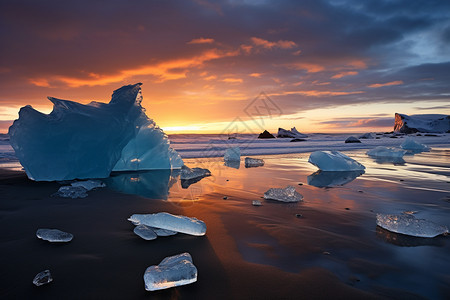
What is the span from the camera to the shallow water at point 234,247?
1.28 metres

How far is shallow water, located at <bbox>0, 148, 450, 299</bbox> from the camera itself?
1284 mm

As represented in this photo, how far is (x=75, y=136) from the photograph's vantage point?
484 centimetres

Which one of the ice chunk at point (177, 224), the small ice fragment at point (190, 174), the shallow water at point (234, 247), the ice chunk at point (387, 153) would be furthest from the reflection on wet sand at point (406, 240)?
the ice chunk at point (387, 153)

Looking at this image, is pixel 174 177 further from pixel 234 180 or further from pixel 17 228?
pixel 17 228

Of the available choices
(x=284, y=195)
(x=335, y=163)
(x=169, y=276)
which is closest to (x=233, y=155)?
(x=335, y=163)

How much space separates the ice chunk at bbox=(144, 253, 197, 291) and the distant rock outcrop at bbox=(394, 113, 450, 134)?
51.9m

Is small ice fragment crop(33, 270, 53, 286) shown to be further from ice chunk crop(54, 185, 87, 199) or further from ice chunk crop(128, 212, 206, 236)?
ice chunk crop(54, 185, 87, 199)

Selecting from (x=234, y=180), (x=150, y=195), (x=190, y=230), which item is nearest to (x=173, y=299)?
(x=190, y=230)

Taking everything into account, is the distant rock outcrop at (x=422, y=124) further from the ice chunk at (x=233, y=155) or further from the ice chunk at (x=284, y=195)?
the ice chunk at (x=284, y=195)

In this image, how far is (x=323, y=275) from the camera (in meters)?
1.39

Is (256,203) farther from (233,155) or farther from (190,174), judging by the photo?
(233,155)

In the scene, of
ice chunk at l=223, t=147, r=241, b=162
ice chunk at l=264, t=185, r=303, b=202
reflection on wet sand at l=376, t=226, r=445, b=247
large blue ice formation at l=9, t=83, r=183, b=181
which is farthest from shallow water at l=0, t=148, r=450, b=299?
ice chunk at l=223, t=147, r=241, b=162

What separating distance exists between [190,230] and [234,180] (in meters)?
2.69

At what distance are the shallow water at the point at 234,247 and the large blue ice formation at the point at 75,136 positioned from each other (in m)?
1.52
